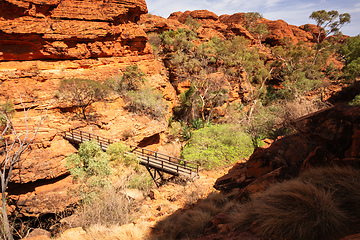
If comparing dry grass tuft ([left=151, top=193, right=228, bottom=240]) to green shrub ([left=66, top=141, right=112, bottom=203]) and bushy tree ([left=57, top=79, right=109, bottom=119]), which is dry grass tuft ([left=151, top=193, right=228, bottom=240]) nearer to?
green shrub ([left=66, top=141, right=112, bottom=203])

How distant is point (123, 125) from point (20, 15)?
11.8 metres

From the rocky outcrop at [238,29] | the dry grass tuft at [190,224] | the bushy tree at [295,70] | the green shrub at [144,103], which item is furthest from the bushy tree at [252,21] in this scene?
the dry grass tuft at [190,224]

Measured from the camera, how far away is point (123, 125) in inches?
587

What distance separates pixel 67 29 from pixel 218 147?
16598 millimetres

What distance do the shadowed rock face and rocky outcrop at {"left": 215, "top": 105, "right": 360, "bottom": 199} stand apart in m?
17.9

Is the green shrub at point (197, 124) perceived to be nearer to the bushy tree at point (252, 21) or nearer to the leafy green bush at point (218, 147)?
the leafy green bush at point (218, 147)

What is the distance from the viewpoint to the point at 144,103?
664 inches

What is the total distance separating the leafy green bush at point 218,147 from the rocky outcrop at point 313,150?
8081mm

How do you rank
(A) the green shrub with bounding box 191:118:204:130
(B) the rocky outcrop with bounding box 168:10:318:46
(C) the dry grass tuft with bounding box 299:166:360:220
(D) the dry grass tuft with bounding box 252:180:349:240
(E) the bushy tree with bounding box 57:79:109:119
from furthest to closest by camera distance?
1. (B) the rocky outcrop with bounding box 168:10:318:46
2. (A) the green shrub with bounding box 191:118:204:130
3. (E) the bushy tree with bounding box 57:79:109:119
4. (C) the dry grass tuft with bounding box 299:166:360:220
5. (D) the dry grass tuft with bounding box 252:180:349:240

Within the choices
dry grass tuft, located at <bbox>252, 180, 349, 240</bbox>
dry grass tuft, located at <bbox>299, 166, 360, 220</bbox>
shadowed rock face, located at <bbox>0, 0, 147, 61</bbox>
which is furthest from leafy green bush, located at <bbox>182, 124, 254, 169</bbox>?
shadowed rock face, located at <bbox>0, 0, 147, 61</bbox>

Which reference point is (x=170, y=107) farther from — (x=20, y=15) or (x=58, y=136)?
(x=20, y=15)

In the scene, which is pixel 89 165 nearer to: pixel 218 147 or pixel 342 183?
pixel 342 183

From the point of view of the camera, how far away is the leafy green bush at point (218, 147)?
1384cm

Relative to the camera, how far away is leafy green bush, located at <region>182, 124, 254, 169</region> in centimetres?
1384
